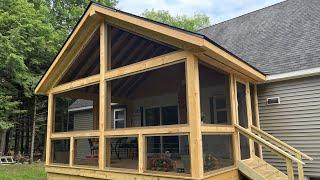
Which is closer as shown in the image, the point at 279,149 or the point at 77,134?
the point at 279,149

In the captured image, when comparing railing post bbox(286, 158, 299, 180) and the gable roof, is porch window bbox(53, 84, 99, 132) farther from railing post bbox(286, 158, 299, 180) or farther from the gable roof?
railing post bbox(286, 158, 299, 180)

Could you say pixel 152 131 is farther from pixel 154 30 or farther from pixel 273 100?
pixel 273 100

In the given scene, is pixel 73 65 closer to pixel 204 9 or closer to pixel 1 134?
pixel 1 134

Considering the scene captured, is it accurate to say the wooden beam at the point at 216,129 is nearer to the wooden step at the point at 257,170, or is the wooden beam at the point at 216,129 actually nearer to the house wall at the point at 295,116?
the wooden step at the point at 257,170

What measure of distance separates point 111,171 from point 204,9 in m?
37.4

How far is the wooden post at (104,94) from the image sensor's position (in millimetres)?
7258

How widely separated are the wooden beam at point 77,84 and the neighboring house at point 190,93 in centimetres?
3

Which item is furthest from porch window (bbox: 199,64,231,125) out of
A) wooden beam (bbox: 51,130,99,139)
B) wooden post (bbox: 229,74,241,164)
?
wooden beam (bbox: 51,130,99,139)

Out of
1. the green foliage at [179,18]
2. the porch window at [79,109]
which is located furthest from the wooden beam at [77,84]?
the green foliage at [179,18]

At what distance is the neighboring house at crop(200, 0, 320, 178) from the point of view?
8.05m

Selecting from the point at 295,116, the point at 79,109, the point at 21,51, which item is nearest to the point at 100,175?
the point at 295,116

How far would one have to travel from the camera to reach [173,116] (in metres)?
11.1

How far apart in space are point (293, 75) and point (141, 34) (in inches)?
171

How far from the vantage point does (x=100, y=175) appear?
731cm
